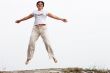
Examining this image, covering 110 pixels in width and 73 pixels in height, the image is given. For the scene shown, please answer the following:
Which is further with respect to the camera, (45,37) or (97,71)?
(45,37)

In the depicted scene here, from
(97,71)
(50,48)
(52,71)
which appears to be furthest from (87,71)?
(50,48)

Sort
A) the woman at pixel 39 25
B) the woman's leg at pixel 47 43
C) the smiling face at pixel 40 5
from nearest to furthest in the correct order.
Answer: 1. the smiling face at pixel 40 5
2. the woman at pixel 39 25
3. the woman's leg at pixel 47 43

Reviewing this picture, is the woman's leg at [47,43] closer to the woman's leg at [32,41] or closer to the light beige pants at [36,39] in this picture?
the light beige pants at [36,39]

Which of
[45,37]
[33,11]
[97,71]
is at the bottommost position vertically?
[97,71]

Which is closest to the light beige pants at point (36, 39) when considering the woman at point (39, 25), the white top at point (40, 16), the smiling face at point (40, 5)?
the woman at point (39, 25)

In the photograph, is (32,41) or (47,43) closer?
(32,41)

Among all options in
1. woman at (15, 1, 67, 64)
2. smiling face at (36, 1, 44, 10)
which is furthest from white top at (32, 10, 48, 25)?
smiling face at (36, 1, 44, 10)

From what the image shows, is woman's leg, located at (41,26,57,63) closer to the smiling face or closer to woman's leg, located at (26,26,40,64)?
woman's leg, located at (26,26,40,64)

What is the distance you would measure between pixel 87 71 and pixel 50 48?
2127 mm

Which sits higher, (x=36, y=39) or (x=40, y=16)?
(x=40, y=16)

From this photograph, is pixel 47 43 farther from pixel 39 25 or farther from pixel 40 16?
pixel 40 16

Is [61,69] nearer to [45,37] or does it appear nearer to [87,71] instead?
[87,71]

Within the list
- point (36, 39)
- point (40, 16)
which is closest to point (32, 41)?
point (36, 39)

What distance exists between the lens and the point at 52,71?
13117mm
